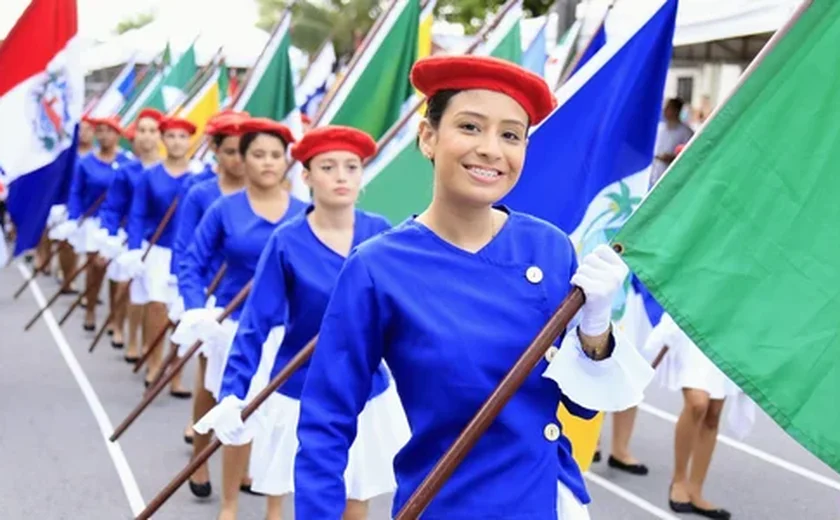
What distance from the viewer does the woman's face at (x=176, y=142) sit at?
1010 centimetres

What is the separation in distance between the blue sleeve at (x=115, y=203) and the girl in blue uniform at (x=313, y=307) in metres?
5.85

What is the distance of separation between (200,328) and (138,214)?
382 cm

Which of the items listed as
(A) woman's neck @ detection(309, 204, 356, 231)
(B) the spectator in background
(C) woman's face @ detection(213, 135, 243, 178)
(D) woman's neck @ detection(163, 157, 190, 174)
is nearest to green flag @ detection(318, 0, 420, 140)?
(C) woman's face @ detection(213, 135, 243, 178)

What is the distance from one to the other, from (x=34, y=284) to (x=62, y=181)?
7847 mm

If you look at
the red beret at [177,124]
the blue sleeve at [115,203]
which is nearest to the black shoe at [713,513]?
the red beret at [177,124]

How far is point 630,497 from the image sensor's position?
7164 millimetres

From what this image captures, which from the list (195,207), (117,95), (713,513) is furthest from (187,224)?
Answer: (117,95)

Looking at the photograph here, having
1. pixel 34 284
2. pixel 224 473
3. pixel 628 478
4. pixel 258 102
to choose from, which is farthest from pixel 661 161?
pixel 34 284

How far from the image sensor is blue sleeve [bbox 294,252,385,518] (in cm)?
285

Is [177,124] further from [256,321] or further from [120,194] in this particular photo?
[256,321]

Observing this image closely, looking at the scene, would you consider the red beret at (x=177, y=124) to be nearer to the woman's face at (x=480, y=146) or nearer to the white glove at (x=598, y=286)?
the woman's face at (x=480, y=146)

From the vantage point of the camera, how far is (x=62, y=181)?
909cm

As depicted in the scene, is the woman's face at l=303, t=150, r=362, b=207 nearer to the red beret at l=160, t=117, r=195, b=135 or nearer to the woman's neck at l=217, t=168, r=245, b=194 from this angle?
the woman's neck at l=217, t=168, r=245, b=194

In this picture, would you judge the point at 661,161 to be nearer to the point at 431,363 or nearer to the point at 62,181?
the point at 62,181
